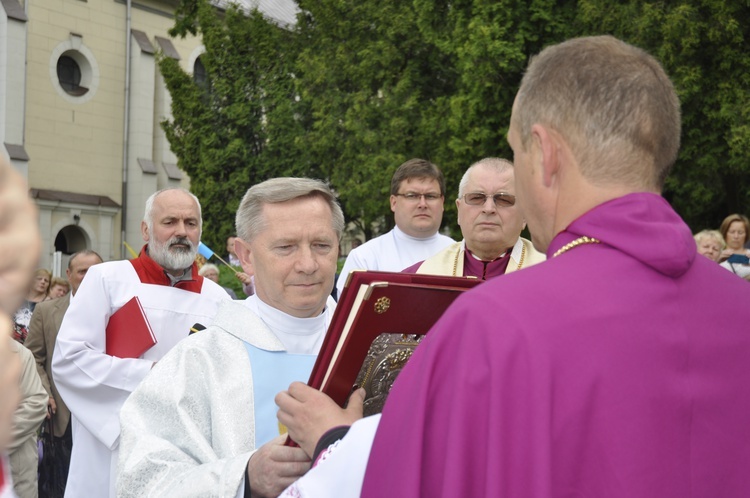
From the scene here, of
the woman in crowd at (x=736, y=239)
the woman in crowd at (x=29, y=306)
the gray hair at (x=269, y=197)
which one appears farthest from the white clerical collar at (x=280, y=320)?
the woman in crowd at (x=736, y=239)

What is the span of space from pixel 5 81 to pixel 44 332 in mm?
20808

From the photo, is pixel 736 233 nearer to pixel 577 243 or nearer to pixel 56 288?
pixel 577 243

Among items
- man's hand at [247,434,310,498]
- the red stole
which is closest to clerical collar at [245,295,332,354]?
man's hand at [247,434,310,498]

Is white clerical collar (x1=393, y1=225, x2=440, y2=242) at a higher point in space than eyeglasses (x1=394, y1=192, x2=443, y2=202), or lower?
lower

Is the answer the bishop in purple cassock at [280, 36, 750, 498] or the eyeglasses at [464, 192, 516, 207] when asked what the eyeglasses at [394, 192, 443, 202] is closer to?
the eyeglasses at [464, 192, 516, 207]

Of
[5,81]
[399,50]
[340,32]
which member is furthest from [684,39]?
[5,81]

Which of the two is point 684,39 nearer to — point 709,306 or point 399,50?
point 399,50

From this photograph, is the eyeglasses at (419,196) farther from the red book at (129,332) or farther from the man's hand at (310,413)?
the man's hand at (310,413)

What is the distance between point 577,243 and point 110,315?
13.8 ft

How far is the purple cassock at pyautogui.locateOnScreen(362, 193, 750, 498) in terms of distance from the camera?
157cm

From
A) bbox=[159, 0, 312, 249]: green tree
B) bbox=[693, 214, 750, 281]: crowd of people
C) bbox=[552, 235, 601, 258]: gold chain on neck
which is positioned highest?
bbox=[159, 0, 312, 249]: green tree

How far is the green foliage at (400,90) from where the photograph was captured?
51.1ft

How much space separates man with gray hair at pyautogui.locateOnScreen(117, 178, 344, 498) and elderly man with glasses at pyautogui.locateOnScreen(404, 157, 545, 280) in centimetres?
184

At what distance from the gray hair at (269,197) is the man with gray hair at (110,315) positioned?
224 centimetres
